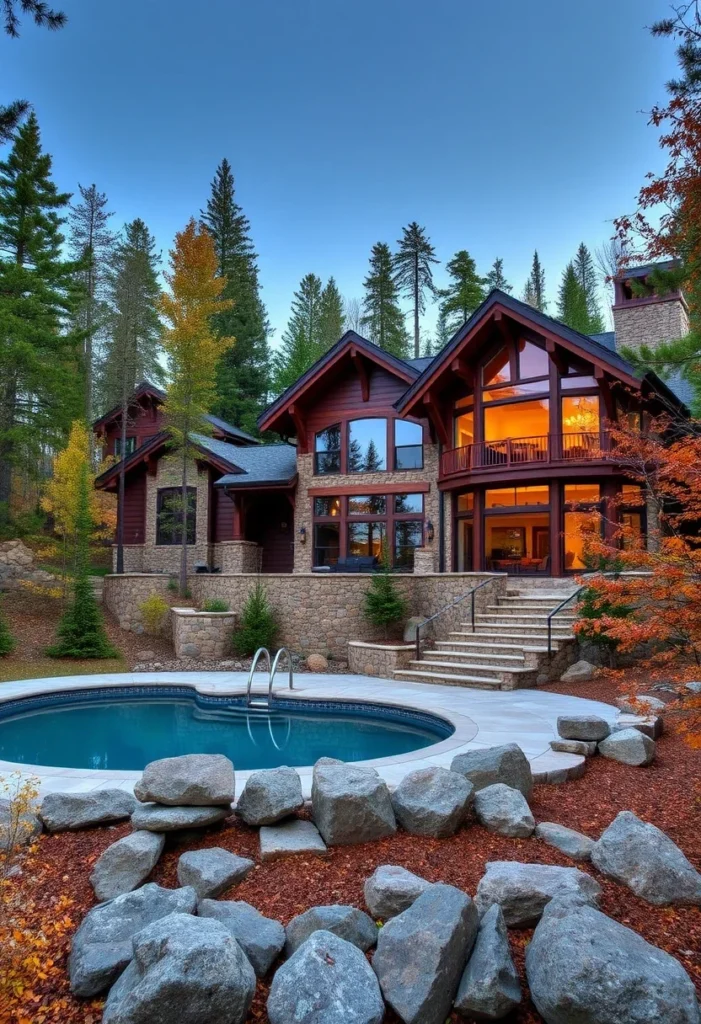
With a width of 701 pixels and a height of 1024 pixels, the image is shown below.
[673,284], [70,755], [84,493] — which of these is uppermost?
[673,284]

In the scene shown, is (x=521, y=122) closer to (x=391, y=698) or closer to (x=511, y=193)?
(x=511, y=193)

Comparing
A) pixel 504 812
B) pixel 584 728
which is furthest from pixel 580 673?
pixel 504 812

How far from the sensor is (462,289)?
34.8 metres

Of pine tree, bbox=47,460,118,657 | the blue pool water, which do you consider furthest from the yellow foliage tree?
the blue pool water

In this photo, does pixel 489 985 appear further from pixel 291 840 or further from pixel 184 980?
pixel 291 840

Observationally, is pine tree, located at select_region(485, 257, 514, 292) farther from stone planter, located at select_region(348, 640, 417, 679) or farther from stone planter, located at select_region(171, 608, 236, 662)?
stone planter, located at select_region(348, 640, 417, 679)

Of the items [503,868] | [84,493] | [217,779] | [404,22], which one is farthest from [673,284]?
[84,493]

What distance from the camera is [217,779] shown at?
4418 millimetres

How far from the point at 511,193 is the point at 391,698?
19.7m

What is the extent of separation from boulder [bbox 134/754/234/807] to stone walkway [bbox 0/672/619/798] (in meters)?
0.85

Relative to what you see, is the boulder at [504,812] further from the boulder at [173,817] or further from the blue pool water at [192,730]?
the blue pool water at [192,730]

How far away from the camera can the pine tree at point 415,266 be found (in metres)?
37.0

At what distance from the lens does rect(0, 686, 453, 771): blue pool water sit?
8.02m

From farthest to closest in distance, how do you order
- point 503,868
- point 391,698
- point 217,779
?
point 391,698 → point 217,779 → point 503,868
